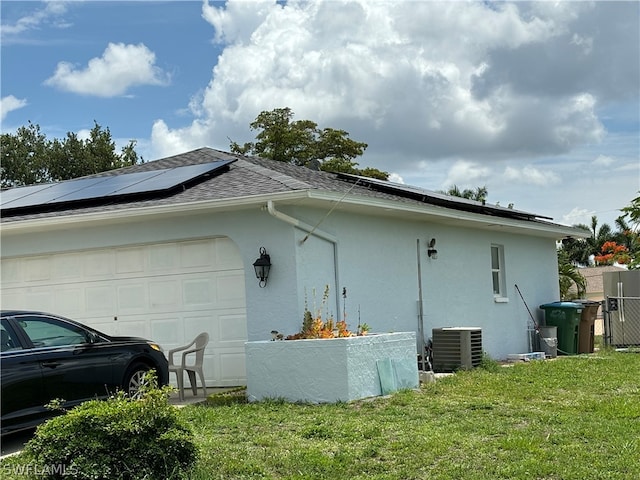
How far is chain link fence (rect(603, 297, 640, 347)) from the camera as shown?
1944cm

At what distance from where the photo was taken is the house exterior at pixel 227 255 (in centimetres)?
1236

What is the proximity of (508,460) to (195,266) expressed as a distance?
283 inches

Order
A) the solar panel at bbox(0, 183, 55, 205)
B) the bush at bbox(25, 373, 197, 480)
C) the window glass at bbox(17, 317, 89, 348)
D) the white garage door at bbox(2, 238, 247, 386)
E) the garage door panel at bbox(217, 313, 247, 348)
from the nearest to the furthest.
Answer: the bush at bbox(25, 373, 197, 480) → the window glass at bbox(17, 317, 89, 348) → the garage door panel at bbox(217, 313, 247, 348) → the white garage door at bbox(2, 238, 247, 386) → the solar panel at bbox(0, 183, 55, 205)

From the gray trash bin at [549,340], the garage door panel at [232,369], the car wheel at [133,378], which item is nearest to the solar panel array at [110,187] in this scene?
the garage door panel at [232,369]

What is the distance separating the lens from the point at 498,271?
18.6 metres

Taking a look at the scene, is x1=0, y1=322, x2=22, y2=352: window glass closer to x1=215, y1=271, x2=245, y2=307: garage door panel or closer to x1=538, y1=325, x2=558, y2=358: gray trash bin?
x1=215, y1=271, x2=245, y2=307: garage door panel

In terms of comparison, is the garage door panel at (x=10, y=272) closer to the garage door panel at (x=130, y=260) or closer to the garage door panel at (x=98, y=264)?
the garage door panel at (x=98, y=264)

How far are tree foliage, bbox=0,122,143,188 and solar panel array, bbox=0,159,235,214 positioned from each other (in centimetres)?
2294

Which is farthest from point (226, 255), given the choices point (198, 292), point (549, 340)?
point (549, 340)

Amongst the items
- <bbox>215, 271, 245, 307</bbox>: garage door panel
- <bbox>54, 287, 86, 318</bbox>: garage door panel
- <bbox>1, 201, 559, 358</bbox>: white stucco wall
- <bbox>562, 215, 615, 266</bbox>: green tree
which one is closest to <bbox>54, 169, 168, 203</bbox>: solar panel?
<bbox>1, 201, 559, 358</bbox>: white stucco wall

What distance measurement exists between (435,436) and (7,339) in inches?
187

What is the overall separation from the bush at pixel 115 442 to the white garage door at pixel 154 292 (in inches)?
246

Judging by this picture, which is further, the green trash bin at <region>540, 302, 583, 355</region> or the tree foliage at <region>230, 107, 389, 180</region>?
the tree foliage at <region>230, 107, 389, 180</region>

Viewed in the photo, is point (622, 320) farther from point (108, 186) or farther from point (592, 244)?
point (592, 244)
